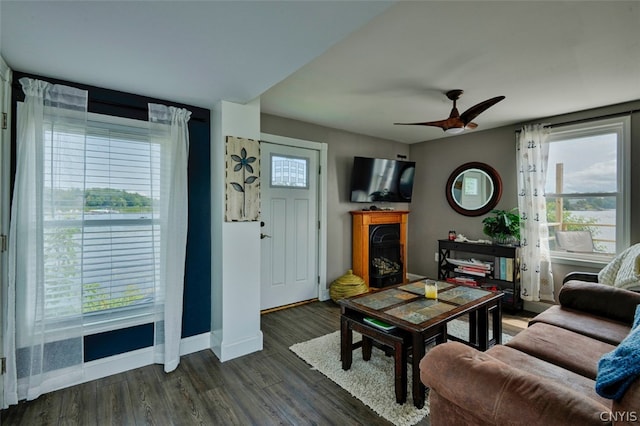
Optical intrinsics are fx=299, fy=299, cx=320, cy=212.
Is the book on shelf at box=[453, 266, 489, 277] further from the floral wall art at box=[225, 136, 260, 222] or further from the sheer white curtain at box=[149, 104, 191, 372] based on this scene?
the sheer white curtain at box=[149, 104, 191, 372]

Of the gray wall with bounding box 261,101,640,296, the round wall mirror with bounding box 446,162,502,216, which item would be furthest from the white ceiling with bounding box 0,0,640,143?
the round wall mirror with bounding box 446,162,502,216

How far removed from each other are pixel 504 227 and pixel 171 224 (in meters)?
3.71

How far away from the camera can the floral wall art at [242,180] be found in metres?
2.49

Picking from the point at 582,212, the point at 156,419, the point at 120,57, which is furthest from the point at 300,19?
the point at 582,212

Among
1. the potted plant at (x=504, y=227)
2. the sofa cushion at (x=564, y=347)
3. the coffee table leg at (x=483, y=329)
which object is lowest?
the coffee table leg at (x=483, y=329)

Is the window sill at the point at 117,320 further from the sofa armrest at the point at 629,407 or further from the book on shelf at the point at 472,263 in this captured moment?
the book on shelf at the point at 472,263

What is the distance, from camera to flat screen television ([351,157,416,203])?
4.24 metres

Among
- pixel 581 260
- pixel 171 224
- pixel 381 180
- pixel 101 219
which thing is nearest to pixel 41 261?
pixel 101 219

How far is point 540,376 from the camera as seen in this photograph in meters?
1.37

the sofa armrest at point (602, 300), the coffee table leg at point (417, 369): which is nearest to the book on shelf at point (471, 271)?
the sofa armrest at point (602, 300)

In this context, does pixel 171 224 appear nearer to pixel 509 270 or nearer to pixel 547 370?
pixel 547 370

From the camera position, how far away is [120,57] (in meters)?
1.75

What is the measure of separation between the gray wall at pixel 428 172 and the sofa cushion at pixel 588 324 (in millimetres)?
1567

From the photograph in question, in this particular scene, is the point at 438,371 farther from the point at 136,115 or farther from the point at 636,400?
the point at 136,115
